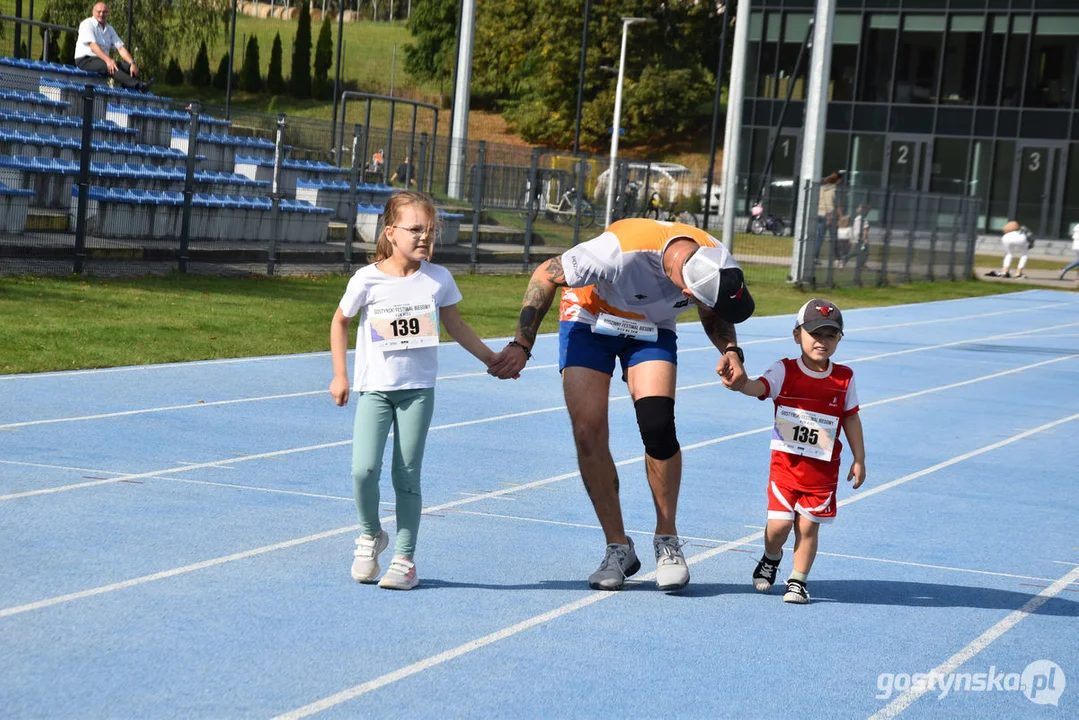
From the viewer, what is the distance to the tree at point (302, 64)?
283 ft

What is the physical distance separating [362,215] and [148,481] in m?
19.2

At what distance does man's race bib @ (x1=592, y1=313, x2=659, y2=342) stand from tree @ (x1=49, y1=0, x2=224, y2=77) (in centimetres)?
4886

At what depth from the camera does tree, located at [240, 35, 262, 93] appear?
8519cm

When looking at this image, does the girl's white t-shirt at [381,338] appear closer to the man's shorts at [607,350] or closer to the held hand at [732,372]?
the man's shorts at [607,350]

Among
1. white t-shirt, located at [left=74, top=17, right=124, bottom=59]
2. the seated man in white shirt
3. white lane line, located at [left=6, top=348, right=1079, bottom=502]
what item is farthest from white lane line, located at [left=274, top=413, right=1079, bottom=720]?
white t-shirt, located at [left=74, top=17, right=124, bottom=59]

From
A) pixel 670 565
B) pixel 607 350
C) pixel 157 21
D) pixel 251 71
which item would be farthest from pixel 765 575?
pixel 251 71

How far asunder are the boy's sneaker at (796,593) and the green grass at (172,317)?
7455 millimetres

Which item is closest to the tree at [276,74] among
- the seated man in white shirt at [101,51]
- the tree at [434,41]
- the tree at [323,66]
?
the tree at [323,66]

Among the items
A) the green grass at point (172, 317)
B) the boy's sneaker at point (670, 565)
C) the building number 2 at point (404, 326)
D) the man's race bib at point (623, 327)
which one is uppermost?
the man's race bib at point (623, 327)

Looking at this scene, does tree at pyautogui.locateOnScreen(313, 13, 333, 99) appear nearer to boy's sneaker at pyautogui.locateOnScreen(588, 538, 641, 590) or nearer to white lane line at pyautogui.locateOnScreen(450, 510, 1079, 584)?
white lane line at pyautogui.locateOnScreen(450, 510, 1079, 584)

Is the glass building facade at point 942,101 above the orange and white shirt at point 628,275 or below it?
above

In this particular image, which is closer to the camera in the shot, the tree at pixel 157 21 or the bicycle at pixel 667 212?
the bicycle at pixel 667 212

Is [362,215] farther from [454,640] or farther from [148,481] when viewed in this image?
[454,640]

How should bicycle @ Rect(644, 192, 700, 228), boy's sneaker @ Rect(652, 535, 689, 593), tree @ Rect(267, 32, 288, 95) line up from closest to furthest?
boy's sneaker @ Rect(652, 535, 689, 593), bicycle @ Rect(644, 192, 700, 228), tree @ Rect(267, 32, 288, 95)
